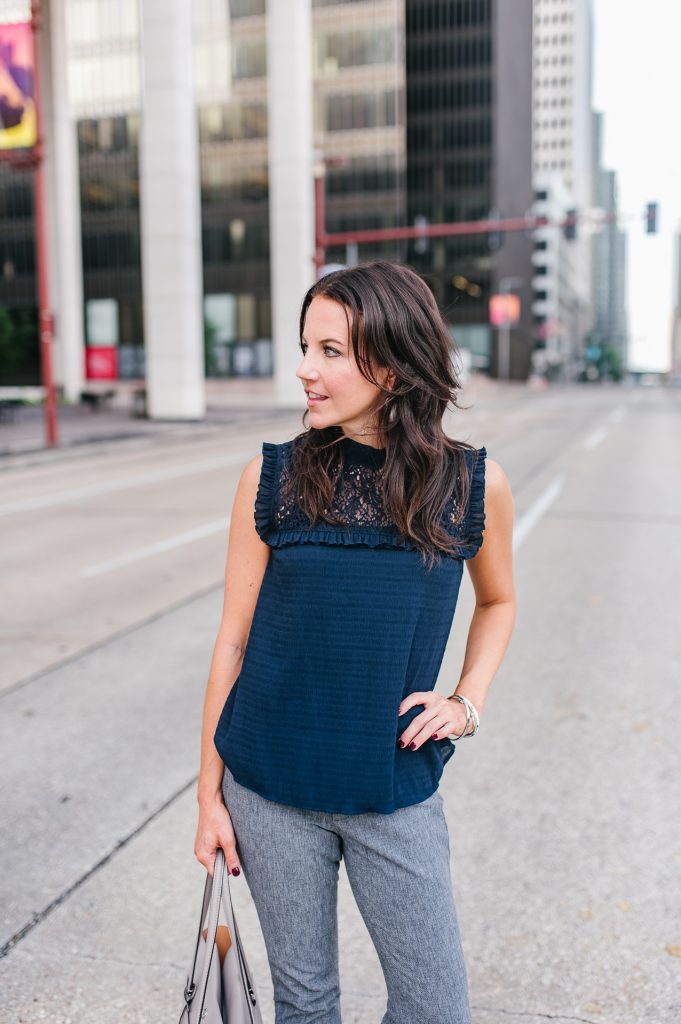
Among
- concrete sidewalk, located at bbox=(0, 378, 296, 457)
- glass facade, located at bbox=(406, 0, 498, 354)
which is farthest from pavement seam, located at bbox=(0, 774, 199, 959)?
glass facade, located at bbox=(406, 0, 498, 354)

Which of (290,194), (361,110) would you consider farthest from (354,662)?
(361,110)

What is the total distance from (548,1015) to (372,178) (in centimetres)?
8438

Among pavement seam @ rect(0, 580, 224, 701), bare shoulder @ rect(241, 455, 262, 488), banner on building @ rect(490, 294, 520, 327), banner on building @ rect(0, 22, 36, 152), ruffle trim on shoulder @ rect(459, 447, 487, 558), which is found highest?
banner on building @ rect(0, 22, 36, 152)

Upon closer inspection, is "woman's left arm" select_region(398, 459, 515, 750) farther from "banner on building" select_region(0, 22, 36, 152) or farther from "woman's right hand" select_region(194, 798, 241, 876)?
"banner on building" select_region(0, 22, 36, 152)

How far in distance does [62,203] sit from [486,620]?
182ft

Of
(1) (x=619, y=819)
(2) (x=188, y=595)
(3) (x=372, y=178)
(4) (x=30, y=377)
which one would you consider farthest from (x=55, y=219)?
(1) (x=619, y=819)

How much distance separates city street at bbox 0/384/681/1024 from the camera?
297 cm

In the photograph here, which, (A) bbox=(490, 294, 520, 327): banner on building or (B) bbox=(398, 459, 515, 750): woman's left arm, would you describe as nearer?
(B) bbox=(398, 459, 515, 750): woman's left arm

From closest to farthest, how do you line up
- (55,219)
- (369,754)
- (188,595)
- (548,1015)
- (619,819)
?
1. (369,754)
2. (548,1015)
3. (619,819)
4. (188,595)
5. (55,219)

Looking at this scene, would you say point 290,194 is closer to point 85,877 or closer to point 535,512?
point 535,512

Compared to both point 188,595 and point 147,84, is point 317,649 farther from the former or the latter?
point 147,84

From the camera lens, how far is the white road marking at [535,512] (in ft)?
36.0

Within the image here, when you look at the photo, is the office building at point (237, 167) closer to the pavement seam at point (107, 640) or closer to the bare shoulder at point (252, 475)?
the pavement seam at point (107, 640)

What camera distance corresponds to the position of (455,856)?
12.3 ft
